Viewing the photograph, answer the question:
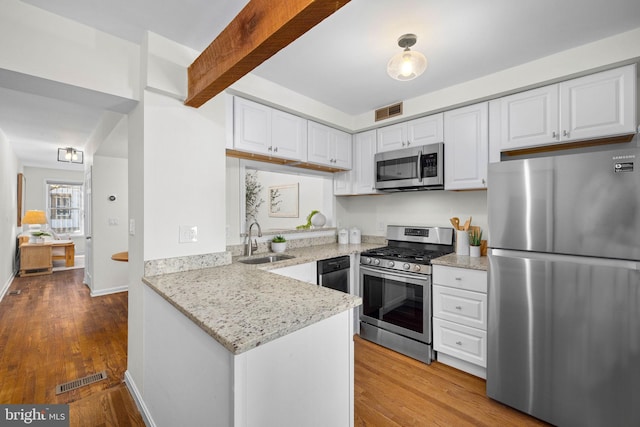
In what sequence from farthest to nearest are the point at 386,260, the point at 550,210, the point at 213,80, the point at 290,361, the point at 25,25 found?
the point at 386,260, the point at 550,210, the point at 213,80, the point at 25,25, the point at 290,361

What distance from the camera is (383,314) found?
2.75 meters

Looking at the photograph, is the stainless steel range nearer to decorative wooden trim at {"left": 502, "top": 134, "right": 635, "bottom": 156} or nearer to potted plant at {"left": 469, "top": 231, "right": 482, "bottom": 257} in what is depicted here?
potted plant at {"left": 469, "top": 231, "right": 482, "bottom": 257}

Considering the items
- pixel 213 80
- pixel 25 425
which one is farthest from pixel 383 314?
pixel 25 425

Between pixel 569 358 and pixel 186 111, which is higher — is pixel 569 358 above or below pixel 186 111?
below

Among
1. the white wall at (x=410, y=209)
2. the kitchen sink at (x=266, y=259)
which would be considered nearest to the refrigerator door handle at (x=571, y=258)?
the white wall at (x=410, y=209)

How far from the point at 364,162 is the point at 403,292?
150cm

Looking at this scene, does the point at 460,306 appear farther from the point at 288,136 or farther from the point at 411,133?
the point at 288,136

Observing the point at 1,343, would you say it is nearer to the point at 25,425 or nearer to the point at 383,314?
the point at 25,425

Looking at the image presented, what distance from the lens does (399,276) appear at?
103 inches

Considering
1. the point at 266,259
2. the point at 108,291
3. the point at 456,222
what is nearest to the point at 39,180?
the point at 108,291

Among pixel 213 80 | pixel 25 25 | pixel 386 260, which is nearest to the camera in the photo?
pixel 25 25

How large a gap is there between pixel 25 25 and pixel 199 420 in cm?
213

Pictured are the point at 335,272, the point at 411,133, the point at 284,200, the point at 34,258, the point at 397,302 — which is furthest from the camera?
the point at 34,258

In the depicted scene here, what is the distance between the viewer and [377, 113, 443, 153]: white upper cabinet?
2717 millimetres
